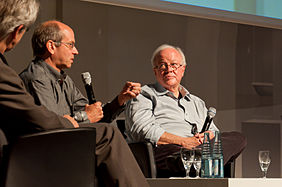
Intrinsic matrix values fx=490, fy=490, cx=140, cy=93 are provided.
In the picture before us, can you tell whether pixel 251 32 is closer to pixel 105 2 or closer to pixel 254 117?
pixel 254 117

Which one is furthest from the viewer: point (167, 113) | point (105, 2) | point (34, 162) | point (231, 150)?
point (105, 2)

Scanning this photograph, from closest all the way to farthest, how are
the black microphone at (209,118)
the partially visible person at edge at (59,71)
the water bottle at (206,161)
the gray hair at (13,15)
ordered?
the gray hair at (13,15) < the water bottle at (206,161) < the partially visible person at edge at (59,71) < the black microphone at (209,118)

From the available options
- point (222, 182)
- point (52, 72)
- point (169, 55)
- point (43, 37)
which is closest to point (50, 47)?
point (43, 37)

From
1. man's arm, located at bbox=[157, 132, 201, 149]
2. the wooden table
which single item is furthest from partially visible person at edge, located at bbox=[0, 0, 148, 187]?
man's arm, located at bbox=[157, 132, 201, 149]

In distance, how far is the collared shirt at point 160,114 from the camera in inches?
132

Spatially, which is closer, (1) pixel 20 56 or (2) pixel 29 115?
(2) pixel 29 115

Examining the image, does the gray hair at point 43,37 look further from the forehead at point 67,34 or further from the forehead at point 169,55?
the forehead at point 169,55

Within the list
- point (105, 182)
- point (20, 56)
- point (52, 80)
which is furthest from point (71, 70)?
point (105, 182)

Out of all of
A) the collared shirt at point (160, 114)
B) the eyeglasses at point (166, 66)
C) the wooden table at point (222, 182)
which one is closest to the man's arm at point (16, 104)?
the wooden table at point (222, 182)

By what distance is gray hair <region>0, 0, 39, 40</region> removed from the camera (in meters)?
1.79

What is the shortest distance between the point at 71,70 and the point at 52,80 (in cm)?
127

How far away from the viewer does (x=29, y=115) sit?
5.49ft

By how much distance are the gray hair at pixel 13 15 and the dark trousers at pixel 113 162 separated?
1.58ft

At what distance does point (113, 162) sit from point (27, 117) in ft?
1.20
